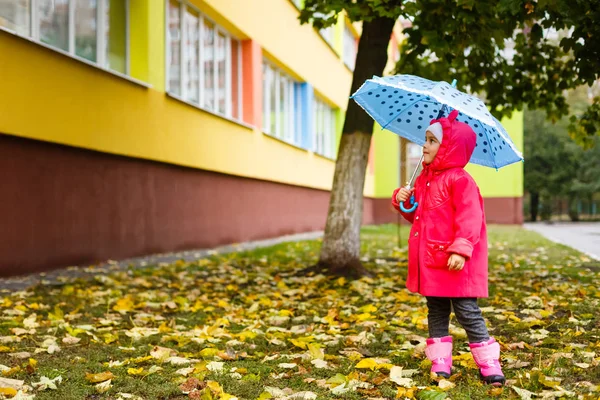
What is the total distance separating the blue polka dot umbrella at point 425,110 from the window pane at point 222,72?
9892 millimetres

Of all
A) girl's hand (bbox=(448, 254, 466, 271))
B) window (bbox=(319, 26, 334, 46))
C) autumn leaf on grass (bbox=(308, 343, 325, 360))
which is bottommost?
autumn leaf on grass (bbox=(308, 343, 325, 360))

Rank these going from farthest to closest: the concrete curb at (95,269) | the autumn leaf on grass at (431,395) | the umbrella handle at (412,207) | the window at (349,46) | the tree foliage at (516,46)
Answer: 1. the window at (349,46)
2. the concrete curb at (95,269)
3. the tree foliage at (516,46)
4. the umbrella handle at (412,207)
5. the autumn leaf on grass at (431,395)

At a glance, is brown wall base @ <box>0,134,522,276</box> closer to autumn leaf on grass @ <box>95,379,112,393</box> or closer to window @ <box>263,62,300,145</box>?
window @ <box>263,62,300,145</box>

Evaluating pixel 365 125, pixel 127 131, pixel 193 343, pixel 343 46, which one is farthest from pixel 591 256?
pixel 343 46

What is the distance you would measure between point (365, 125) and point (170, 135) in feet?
14.1

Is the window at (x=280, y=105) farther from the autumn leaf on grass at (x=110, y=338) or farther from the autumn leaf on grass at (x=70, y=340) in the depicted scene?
the autumn leaf on grass at (x=70, y=340)

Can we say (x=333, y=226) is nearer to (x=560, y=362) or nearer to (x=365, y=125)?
(x=365, y=125)

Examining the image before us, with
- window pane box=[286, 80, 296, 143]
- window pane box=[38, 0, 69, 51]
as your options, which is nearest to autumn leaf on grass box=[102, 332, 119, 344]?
window pane box=[38, 0, 69, 51]

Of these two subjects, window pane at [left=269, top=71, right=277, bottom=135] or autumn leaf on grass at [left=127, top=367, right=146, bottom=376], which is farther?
A: window pane at [left=269, top=71, right=277, bottom=135]

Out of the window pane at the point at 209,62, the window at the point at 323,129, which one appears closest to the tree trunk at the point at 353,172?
the window pane at the point at 209,62

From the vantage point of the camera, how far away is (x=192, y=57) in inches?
485

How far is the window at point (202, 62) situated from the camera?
38.1ft

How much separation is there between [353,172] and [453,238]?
177 inches

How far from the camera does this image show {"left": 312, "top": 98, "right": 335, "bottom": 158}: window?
2158cm
